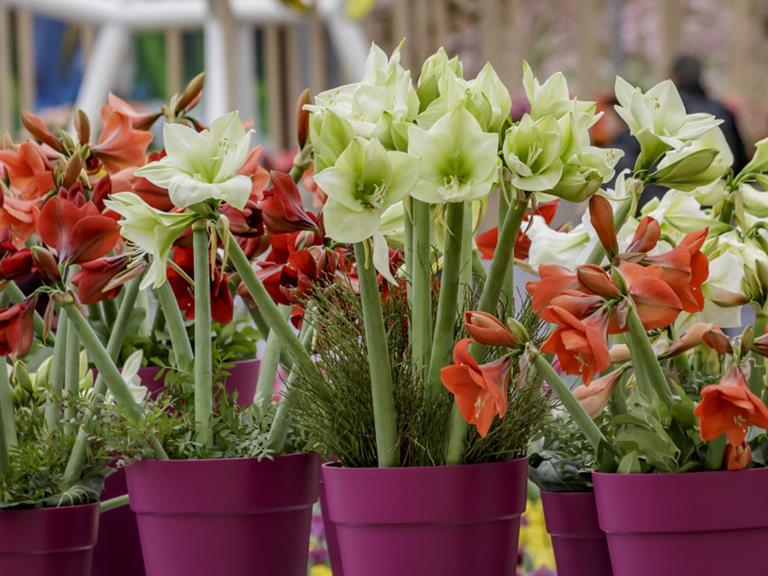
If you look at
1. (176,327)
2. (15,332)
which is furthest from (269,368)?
(15,332)

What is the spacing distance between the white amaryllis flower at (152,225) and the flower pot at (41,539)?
0.17 metres

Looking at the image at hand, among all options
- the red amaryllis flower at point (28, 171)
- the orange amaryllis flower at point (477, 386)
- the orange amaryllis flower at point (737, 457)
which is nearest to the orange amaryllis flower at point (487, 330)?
the orange amaryllis flower at point (477, 386)

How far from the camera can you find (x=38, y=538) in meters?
0.78

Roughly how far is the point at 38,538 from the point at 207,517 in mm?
110

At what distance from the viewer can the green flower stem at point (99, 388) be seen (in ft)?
2.60

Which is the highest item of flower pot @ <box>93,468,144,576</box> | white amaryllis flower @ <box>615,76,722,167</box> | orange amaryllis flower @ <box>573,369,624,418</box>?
white amaryllis flower @ <box>615,76,722,167</box>

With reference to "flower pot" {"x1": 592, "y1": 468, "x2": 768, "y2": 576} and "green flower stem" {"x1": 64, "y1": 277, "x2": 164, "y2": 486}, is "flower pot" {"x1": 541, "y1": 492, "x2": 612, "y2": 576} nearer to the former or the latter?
"flower pot" {"x1": 592, "y1": 468, "x2": 768, "y2": 576}

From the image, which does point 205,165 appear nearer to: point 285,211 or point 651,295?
point 285,211

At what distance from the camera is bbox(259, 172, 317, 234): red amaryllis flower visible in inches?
30.1

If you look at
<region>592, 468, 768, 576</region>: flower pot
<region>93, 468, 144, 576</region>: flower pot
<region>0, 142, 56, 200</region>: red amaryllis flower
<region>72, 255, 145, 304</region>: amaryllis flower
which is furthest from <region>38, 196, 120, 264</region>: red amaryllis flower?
<region>592, 468, 768, 576</region>: flower pot

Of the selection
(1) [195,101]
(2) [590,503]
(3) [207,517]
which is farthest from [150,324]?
(2) [590,503]

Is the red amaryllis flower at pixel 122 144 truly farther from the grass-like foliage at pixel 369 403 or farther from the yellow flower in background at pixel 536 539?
the yellow flower in background at pixel 536 539

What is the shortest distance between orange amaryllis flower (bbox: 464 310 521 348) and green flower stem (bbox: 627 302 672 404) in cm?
Result: 7

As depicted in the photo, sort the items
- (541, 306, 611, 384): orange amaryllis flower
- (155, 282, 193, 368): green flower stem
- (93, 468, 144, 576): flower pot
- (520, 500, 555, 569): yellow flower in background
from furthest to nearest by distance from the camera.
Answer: (520, 500, 555, 569): yellow flower in background, (93, 468, 144, 576): flower pot, (155, 282, 193, 368): green flower stem, (541, 306, 611, 384): orange amaryllis flower
